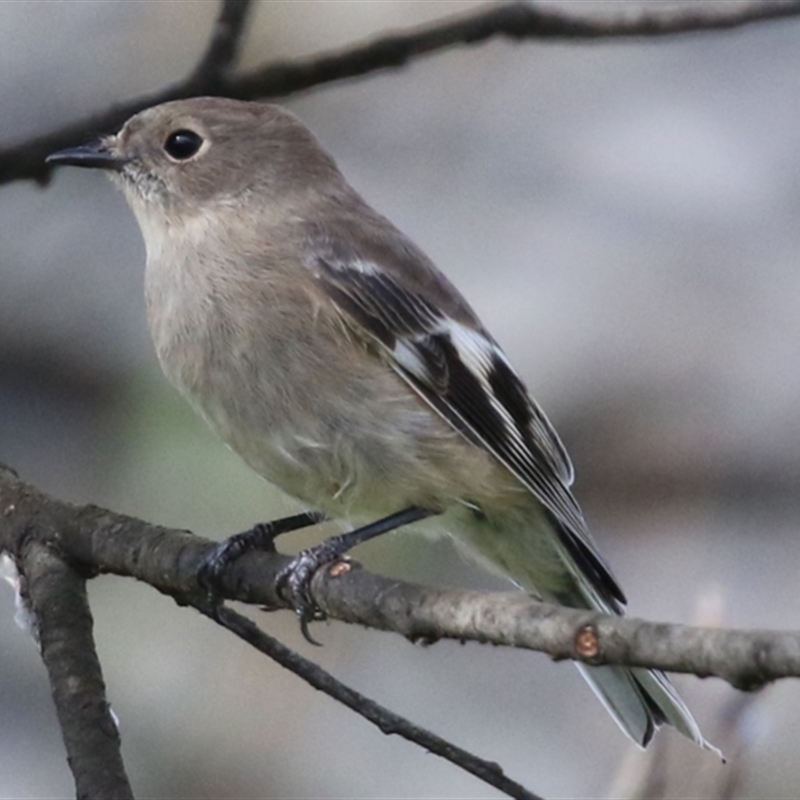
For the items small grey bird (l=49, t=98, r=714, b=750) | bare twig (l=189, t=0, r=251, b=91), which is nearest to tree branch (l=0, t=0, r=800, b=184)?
bare twig (l=189, t=0, r=251, b=91)

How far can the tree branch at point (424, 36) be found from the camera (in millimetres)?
3447

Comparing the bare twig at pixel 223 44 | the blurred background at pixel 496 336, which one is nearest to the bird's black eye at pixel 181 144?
the bare twig at pixel 223 44

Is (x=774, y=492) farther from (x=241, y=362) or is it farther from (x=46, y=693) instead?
(x=241, y=362)

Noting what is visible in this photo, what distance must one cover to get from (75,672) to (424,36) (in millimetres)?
1539

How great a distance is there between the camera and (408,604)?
2561 millimetres

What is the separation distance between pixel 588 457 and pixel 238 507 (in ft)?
4.76

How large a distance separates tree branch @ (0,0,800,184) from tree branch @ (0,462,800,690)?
74 cm

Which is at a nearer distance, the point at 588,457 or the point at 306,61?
the point at 306,61

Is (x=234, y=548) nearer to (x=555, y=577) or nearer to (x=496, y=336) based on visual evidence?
(x=555, y=577)

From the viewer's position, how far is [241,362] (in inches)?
133

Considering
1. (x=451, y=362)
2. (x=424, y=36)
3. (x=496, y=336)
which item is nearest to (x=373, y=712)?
(x=451, y=362)

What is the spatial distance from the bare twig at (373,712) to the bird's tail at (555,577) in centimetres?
83

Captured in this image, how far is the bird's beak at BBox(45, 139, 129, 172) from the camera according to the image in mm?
3686

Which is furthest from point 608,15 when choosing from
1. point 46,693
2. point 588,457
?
point 46,693
